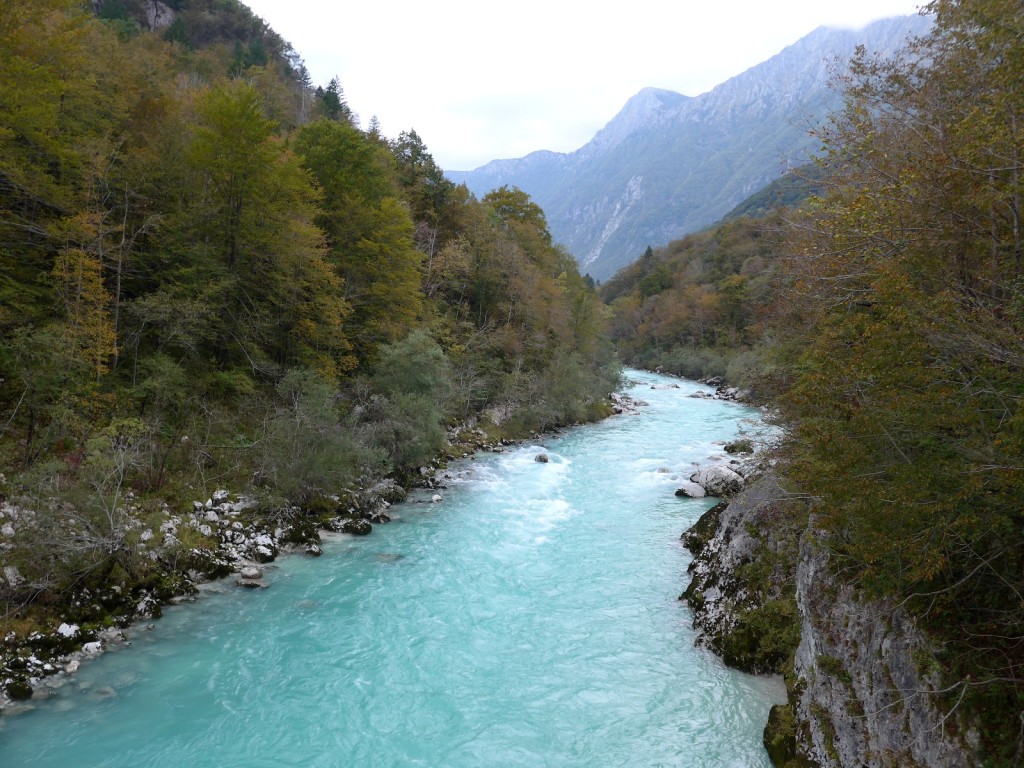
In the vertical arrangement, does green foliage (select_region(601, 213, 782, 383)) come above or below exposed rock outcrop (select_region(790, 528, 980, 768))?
above

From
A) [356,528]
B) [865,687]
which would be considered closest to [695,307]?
[356,528]

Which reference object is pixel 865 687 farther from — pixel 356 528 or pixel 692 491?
pixel 692 491

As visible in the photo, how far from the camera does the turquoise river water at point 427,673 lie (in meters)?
7.71

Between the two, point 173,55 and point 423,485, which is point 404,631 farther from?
point 173,55

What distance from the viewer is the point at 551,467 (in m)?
23.6

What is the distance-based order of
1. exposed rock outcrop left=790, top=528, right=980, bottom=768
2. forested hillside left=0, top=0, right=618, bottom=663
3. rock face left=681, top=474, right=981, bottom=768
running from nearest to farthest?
exposed rock outcrop left=790, top=528, right=980, bottom=768, rock face left=681, top=474, right=981, bottom=768, forested hillside left=0, top=0, right=618, bottom=663

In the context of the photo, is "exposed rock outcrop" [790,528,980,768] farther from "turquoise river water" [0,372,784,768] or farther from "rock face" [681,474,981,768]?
"turquoise river water" [0,372,784,768]

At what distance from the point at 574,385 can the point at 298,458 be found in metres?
21.0

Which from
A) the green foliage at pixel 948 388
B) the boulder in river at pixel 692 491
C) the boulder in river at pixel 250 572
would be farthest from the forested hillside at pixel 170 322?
the green foliage at pixel 948 388

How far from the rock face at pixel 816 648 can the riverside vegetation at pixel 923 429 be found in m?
Answer: 0.03

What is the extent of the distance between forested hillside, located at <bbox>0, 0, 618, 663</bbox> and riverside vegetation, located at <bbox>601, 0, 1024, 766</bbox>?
1211 centimetres

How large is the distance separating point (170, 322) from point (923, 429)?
17.6 m

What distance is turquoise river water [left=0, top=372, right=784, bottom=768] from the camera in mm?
7711

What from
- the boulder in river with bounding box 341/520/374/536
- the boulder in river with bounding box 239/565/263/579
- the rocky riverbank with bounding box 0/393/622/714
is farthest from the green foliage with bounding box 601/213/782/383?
the boulder in river with bounding box 239/565/263/579
